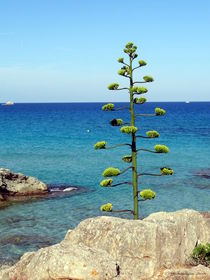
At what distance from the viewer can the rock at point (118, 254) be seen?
52.4 feet

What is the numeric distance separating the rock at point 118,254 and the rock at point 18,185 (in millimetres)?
28595

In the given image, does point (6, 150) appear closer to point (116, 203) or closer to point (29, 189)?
point (29, 189)

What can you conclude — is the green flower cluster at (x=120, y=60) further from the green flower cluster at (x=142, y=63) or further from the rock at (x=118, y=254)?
the rock at (x=118, y=254)

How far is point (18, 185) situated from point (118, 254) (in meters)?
31.1

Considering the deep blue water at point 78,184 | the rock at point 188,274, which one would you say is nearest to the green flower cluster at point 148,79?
the rock at point 188,274

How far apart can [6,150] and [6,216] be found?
45369mm

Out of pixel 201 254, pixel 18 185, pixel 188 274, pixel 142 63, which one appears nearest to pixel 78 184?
pixel 18 185

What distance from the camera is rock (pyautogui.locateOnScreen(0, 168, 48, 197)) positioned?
155ft

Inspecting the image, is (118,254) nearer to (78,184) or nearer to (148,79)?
(148,79)

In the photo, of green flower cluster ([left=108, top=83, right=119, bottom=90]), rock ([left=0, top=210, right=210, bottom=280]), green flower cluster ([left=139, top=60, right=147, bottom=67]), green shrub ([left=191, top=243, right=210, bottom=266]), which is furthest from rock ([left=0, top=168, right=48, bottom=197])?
green shrub ([left=191, top=243, right=210, bottom=266])

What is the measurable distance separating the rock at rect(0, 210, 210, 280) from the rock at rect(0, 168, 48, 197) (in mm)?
28595

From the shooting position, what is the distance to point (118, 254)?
61.6ft

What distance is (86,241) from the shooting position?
19.3 meters

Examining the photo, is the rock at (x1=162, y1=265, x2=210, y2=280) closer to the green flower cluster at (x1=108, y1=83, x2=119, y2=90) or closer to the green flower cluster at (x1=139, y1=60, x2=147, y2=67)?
the green flower cluster at (x1=108, y1=83, x2=119, y2=90)
